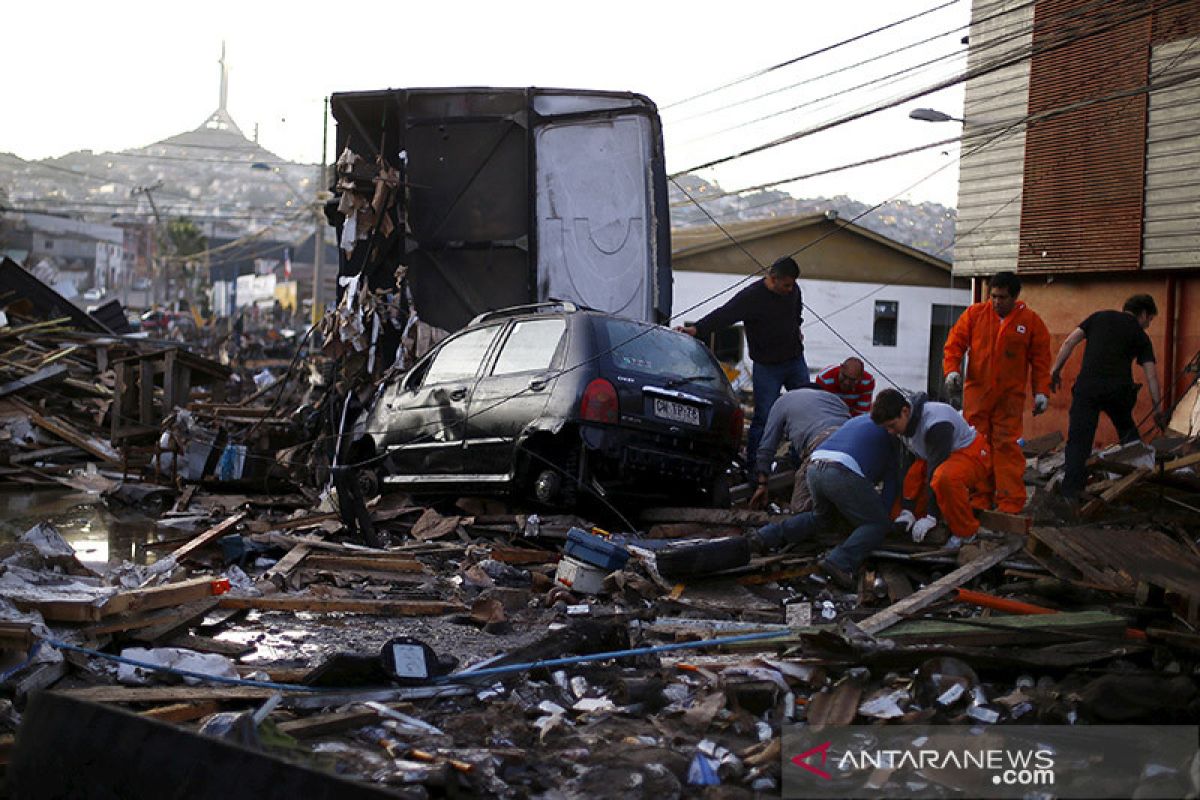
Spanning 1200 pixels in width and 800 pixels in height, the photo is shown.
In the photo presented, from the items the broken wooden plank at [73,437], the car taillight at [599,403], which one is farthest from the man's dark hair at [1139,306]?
the broken wooden plank at [73,437]

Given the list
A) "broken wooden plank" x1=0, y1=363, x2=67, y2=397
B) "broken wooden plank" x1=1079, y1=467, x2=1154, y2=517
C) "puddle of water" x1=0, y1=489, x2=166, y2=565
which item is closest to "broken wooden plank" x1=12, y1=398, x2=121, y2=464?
"broken wooden plank" x1=0, y1=363, x2=67, y2=397

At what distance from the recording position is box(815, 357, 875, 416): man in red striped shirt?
1020cm

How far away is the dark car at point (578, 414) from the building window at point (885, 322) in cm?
2640

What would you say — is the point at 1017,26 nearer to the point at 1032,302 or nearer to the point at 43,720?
the point at 1032,302

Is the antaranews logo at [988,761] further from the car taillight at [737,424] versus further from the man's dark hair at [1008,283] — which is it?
the car taillight at [737,424]

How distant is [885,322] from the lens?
35312mm

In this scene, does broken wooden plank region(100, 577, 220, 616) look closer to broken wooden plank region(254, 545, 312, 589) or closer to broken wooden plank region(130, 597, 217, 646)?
broken wooden plank region(130, 597, 217, 646)

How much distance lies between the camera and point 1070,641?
5395mm

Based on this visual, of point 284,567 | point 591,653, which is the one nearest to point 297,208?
point 284,567

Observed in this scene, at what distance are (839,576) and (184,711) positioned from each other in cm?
400

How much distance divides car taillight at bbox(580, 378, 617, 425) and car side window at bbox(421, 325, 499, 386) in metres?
1.53

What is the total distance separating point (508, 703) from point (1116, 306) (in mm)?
15469

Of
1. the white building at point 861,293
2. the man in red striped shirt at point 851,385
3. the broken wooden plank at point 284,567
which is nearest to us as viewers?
the broken wooden plank at point 284,567

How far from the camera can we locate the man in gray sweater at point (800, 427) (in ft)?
29.2
